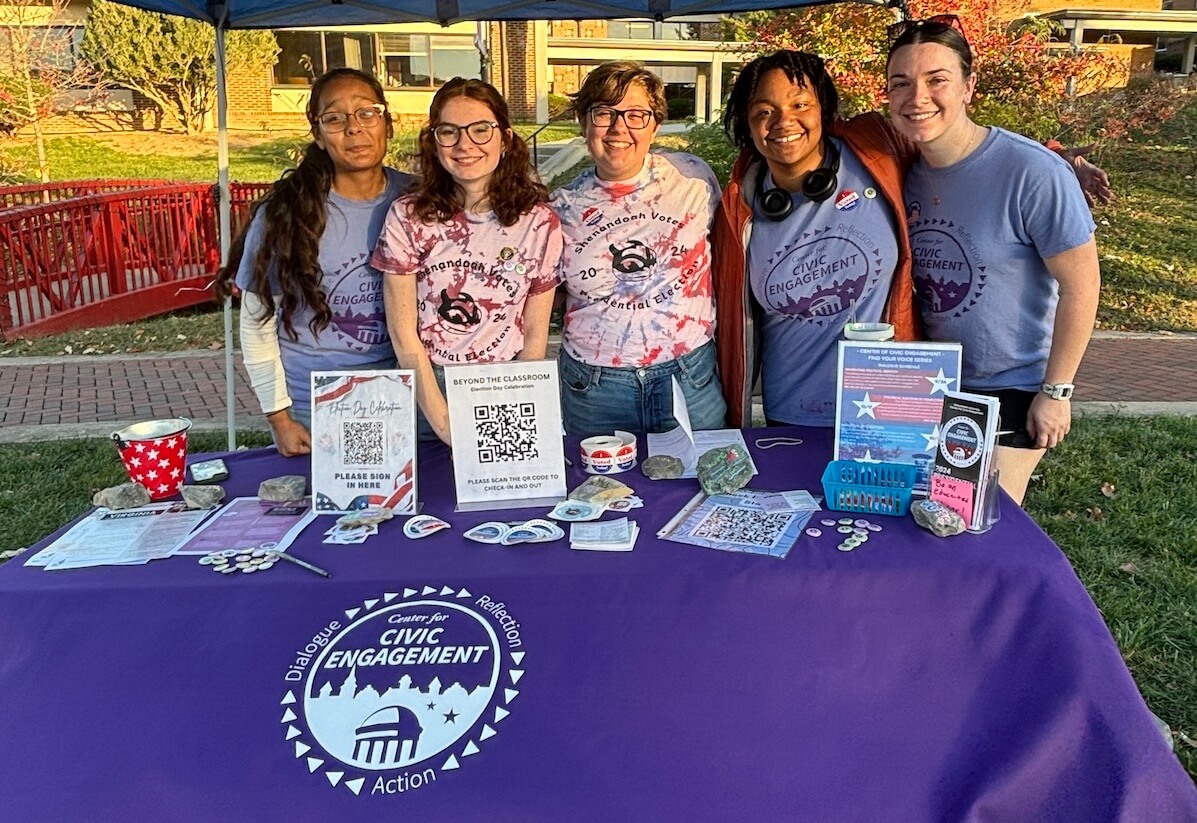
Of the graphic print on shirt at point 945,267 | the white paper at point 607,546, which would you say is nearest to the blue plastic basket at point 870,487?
the white paper at point 607,546

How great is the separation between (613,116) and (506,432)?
0.93 meters

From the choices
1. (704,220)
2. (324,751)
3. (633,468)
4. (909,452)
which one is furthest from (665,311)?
(324,751)

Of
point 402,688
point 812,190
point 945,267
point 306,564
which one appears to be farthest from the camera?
point 812,190

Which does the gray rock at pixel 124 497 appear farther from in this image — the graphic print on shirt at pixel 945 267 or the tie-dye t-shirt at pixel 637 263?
the graphic print on shirt at pixel 945 267

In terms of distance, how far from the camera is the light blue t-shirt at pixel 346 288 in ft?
8.12

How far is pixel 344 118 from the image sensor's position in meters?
2.40

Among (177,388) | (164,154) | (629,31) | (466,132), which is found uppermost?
(629,31)

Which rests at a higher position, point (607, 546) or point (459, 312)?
point (459, 312)

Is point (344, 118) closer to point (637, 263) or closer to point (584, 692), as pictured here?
point (637, 263)

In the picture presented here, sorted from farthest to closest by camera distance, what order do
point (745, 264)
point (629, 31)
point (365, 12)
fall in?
1. point (629, 31)
2. point (365, 12)
3. point (745, 264)

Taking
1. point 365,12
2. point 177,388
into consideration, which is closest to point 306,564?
point 365,12

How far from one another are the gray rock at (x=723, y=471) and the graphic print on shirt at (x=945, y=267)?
0.72 m

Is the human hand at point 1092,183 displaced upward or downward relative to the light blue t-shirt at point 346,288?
upward

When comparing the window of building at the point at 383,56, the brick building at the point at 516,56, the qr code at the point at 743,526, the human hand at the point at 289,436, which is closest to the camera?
the qr code at the point at 743,526
